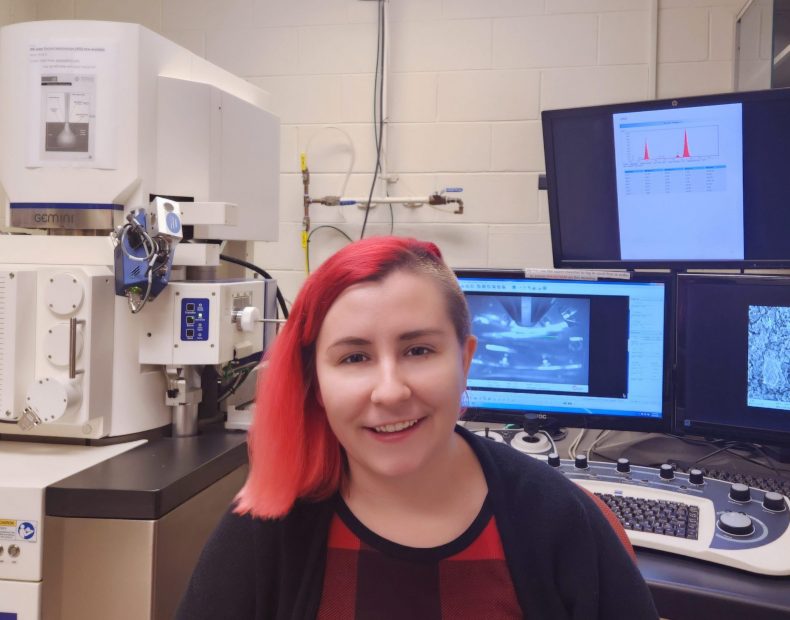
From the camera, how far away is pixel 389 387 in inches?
32.5

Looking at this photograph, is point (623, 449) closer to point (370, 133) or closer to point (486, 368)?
point (486, 368)

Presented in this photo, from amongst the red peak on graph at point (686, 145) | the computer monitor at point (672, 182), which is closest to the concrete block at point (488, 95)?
the computer monitor at point (672, 182)

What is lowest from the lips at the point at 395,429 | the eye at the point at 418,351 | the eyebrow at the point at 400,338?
the lips at the point at 395,429

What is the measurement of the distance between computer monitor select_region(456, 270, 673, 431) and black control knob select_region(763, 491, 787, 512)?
31 centimetres

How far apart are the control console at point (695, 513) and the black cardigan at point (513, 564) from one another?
0.65ft

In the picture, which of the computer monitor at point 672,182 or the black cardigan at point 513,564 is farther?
the computer monitor at point 672,182

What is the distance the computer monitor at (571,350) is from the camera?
5.38ft

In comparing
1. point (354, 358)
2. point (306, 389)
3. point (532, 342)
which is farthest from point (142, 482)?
point (532, 342)

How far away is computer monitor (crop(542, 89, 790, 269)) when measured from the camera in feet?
5.43

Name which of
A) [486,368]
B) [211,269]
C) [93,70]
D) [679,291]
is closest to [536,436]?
[486,368]

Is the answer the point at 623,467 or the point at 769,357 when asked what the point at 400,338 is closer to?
the point at 623,467

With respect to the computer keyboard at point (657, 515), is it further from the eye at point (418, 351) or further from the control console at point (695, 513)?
the eye at point (418, 351)

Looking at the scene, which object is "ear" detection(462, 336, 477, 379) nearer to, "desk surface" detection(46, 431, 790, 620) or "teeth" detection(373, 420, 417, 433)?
"teeth" detection(373, 420, 417, 433)

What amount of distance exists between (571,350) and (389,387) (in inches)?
38.4
